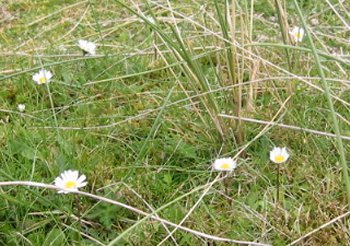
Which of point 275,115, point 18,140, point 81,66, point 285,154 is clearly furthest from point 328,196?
point 81,66

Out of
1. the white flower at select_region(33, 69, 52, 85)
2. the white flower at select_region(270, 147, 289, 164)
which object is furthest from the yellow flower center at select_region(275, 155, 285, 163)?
the white flower at select_region(33, 69, 52, 85)

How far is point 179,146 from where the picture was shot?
4.92 ft

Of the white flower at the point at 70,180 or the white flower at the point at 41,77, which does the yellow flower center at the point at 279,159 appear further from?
the white flower at the point at 41,77

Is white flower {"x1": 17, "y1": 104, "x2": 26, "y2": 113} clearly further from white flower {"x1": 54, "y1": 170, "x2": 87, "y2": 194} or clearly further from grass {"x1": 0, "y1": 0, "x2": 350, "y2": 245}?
white flower {"x1": 54, "y1": 170, "x2": 87, "y2": 194}

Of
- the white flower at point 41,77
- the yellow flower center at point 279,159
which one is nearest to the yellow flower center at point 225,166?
the yellow flower center at point 279,159

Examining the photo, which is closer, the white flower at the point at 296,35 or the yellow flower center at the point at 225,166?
the yellow flower center at the point at 225,166

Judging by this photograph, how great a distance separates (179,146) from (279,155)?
0.81ft

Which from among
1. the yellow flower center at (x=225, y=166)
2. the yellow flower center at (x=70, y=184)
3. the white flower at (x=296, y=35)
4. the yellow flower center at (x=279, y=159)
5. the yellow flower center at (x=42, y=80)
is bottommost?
the yellow flower center at (x=70, y=184)

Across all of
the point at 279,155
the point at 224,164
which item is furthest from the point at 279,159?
the point at 224,164

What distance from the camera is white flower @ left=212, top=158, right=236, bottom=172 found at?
1.35 meters

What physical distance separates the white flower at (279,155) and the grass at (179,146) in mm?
53

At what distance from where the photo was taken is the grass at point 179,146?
1.27 meters

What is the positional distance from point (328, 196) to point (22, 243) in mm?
615

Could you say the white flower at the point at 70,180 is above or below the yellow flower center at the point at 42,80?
below
